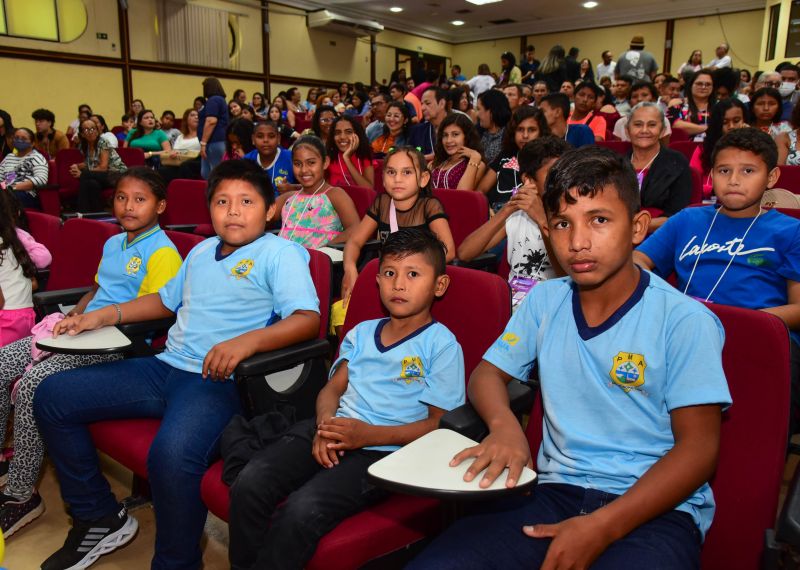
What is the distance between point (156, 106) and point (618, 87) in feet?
26.1

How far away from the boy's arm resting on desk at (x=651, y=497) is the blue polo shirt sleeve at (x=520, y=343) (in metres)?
0.30

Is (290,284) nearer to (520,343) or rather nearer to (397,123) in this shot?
(520,343)

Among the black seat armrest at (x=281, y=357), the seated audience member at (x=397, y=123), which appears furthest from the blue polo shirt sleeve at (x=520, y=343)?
the seated audience member at (x=397, y=123)

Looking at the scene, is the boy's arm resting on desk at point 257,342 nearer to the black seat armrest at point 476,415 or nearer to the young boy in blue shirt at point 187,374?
the young boy in blue shirt at point 187,374

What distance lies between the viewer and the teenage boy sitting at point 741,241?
171 centimetres

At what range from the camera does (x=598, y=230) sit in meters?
1.09

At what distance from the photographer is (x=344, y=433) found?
1269mm

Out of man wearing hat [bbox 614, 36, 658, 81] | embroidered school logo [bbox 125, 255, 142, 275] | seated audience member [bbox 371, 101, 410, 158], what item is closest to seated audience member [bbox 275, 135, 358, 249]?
embroidered school logo [bbox 125, 255, 142, 275]

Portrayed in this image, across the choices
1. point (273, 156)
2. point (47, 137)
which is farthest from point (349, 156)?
point (47, 137)

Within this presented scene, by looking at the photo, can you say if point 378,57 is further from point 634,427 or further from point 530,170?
point 634,427

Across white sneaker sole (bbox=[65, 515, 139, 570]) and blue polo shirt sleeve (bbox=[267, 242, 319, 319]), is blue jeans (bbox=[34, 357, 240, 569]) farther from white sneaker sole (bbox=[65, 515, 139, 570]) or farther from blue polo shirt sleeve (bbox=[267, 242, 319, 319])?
blue polo shirt sleeve (bbox=[267, 242, 319, 319])

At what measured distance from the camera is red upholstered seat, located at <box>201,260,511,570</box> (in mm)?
1145

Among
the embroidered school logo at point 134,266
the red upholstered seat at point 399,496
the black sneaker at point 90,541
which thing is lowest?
the black sneaker at point 90,541

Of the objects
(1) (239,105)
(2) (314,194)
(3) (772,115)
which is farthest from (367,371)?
(1) (239,105)
